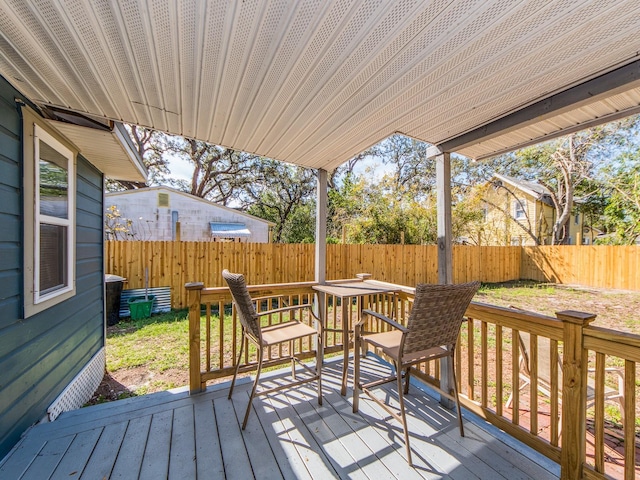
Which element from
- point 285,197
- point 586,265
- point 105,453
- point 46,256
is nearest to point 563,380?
point 105,453

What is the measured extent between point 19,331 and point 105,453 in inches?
38.3

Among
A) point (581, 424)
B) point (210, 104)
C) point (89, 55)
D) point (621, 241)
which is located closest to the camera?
point (89, 55)

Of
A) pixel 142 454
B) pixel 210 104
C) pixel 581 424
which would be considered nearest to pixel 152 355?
pixel 142 454

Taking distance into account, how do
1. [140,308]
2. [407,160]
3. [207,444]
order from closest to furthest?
1. [207,444]
2. [140,308]
3. [407,160]

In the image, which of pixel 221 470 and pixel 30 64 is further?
pixel 221 470

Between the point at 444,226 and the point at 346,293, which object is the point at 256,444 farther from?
the point at 444,226

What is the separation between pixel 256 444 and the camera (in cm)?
189

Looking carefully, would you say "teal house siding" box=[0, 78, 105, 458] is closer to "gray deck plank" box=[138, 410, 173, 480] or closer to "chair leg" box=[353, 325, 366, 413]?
"gray deck plank" box=[138, 410, 173, 480]

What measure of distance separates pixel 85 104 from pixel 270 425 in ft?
8.63

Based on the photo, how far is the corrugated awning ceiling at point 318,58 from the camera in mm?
1216

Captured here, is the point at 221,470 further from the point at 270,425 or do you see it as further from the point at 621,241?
the point at 621,241

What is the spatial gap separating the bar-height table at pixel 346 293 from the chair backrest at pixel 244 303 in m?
0.77

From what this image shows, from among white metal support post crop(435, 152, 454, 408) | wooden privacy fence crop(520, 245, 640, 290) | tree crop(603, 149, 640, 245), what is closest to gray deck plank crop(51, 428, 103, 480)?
white metal support post crop(435, 152, 454, 408)

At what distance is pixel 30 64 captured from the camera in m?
1.54
